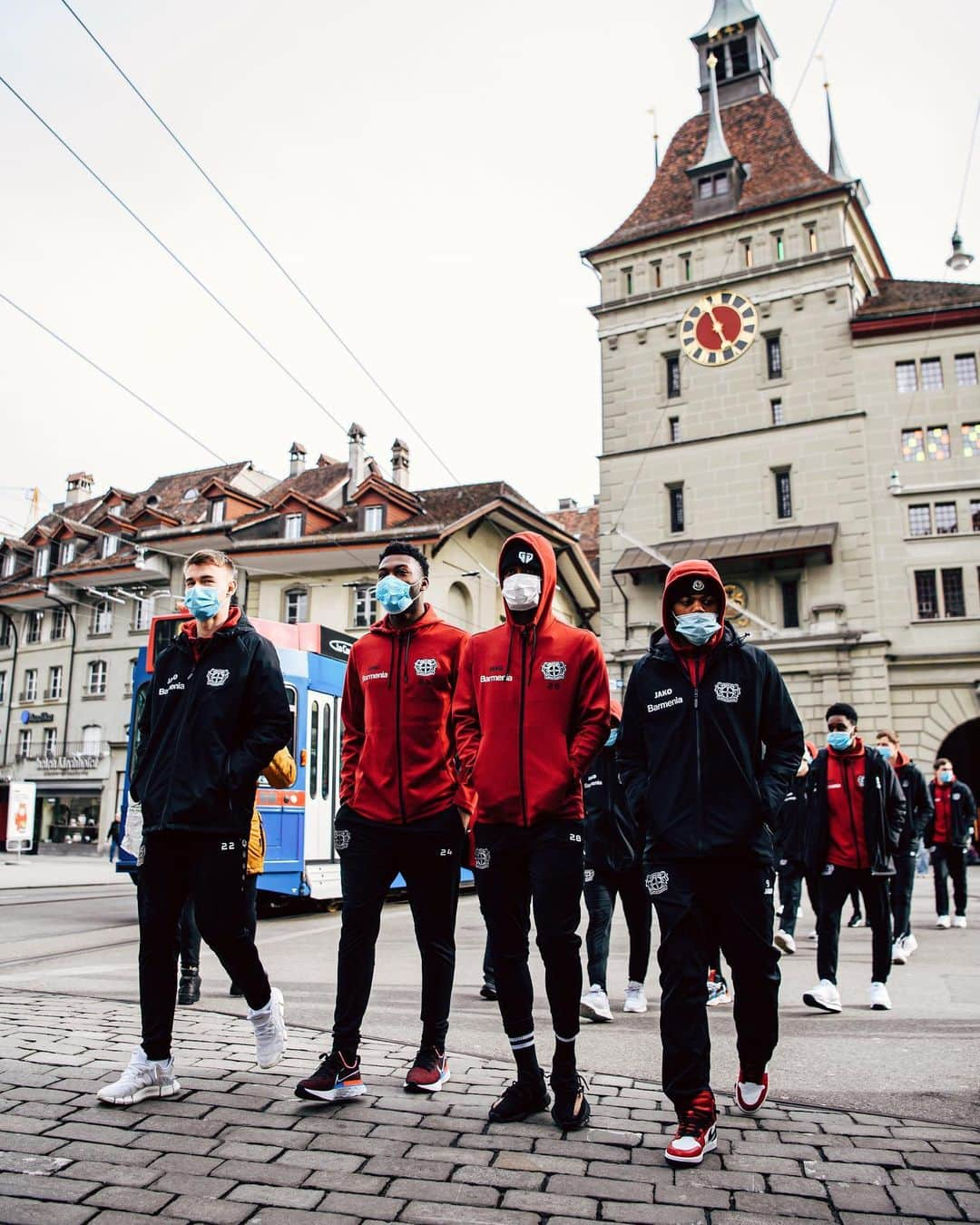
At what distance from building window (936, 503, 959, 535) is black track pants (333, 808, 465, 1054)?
108ft

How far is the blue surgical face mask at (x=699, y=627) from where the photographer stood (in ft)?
14.2

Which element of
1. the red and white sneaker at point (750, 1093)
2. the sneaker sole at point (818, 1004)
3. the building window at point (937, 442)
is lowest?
the sneaker sole at point (818, 1004)

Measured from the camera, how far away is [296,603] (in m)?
43.8

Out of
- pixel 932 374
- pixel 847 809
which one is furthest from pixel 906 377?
pixel 847 809

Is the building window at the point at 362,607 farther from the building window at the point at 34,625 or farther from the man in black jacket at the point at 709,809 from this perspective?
the man in black jacket at the point at 709,809

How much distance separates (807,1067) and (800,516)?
1275 inches

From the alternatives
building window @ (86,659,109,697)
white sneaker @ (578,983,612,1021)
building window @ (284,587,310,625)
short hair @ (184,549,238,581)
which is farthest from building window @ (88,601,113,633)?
short hair @ (184,549,238,581)

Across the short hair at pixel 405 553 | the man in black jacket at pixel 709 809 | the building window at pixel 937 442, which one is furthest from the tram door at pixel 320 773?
the building window at pixel 937 442

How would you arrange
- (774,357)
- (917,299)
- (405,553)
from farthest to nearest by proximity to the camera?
(774,357) → (917,299) → (405,553)

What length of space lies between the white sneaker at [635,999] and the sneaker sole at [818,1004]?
1.00 metres

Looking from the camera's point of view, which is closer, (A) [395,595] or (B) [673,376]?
(A) [395,595]

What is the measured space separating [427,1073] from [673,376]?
37.0 m

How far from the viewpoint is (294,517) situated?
43.3 m

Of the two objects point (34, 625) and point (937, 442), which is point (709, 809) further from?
point (34, 625)
